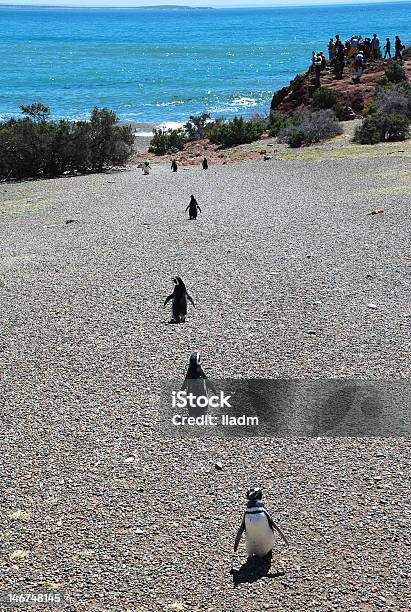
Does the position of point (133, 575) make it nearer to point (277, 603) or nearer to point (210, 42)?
point (277, 603)

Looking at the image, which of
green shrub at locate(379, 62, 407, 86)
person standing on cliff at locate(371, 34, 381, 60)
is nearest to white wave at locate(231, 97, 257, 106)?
person standing on cliff at locate(371, 34, 381, 60)

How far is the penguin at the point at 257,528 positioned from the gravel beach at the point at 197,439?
0.16 metres

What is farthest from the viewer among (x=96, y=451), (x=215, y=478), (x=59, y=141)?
(x=59, y=141)

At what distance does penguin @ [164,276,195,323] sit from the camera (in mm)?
10758

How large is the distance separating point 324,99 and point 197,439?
28.5m

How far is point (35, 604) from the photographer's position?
567 cm

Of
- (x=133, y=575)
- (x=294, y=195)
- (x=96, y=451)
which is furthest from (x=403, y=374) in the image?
(x=294, y=195)

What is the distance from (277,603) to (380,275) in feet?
26.8

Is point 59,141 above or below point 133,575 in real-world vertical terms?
above

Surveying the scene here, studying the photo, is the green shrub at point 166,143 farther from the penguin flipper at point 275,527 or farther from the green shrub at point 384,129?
the penguin flipper at point 275,527

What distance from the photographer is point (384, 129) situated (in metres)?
27.8

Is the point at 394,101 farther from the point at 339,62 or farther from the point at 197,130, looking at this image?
the point at 197,130

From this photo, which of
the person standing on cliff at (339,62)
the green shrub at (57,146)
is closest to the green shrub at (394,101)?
the person standing on cliff at (339,62)

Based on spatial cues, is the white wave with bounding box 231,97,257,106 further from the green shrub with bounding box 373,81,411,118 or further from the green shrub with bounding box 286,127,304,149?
the green shrub with bounding box 286,127,304,149
